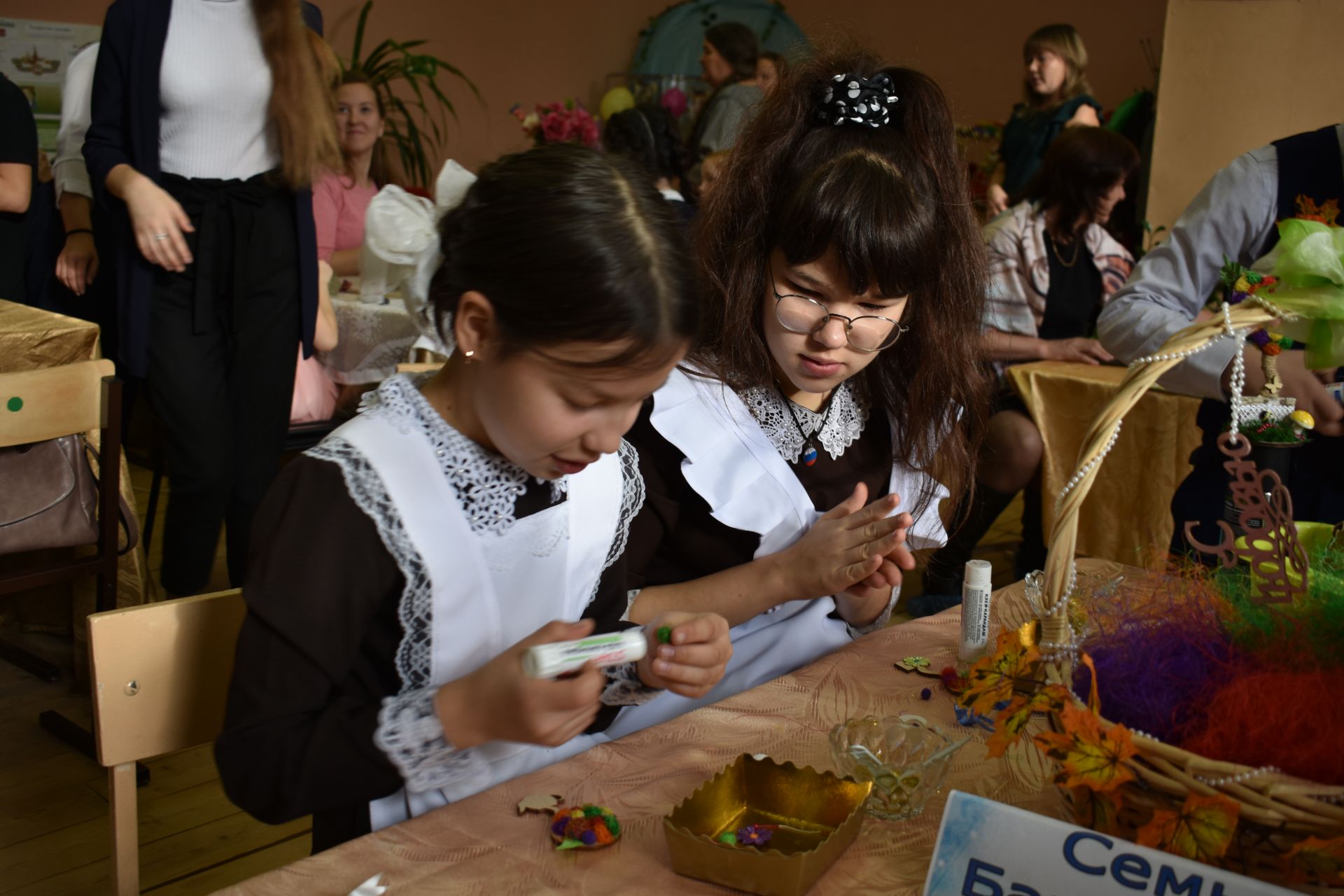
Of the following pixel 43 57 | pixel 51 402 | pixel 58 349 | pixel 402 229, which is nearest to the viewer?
pixel 51 402

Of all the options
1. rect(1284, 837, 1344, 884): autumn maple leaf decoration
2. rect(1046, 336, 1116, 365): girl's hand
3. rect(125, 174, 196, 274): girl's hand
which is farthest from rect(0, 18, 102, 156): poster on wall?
rect(1284, 837, 1344, 884): autumn maple leaf decoration

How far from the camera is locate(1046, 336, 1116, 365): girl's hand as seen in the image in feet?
10.5

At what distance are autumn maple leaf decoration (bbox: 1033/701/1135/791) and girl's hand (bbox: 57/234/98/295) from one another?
9.72 feet

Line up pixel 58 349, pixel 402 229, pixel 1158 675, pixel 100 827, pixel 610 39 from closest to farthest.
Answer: pixel 1158 675 → pixel 100 827 → pixel 58 349 → pixel 402 229 → pixel 610 39

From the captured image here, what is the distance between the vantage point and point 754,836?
0.82 m

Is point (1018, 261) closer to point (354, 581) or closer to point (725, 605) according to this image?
point (725, 605)

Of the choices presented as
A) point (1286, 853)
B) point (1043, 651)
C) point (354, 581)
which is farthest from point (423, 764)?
point (1286, 853)

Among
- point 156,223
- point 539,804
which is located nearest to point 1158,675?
point 539,804

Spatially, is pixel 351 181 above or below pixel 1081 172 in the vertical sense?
below

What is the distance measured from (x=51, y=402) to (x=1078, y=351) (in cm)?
254

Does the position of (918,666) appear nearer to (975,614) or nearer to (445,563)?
(975,614)

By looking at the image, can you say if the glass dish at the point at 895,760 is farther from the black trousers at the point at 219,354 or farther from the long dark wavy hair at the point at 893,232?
the black trousers at the point at 219,354

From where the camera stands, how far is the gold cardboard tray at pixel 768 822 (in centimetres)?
76

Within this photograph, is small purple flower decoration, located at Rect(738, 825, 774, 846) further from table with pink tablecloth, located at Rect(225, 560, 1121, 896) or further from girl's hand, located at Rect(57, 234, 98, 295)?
girl's hand, located at Rect(57, 234, 98, 295)
